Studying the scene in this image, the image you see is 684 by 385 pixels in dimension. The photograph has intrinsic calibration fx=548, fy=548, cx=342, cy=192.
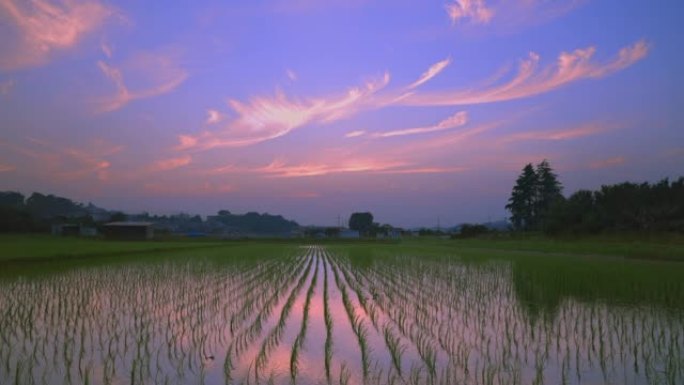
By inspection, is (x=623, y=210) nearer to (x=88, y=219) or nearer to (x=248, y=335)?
(x=248, y=335)

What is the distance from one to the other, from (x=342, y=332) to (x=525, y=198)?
57.1 meters

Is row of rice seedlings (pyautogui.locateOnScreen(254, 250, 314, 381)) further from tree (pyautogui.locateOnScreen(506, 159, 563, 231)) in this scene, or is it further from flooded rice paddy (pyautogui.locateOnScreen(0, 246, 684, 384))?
tree (pyautogui.locateOnScreen(506, 159, 563, 231))

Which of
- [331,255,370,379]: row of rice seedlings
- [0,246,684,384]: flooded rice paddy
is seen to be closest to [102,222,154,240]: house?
[0,246,684,384]: flooded rice paddy

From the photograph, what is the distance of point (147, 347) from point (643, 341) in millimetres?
6183

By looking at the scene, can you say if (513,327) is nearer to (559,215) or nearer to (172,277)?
(172,277)

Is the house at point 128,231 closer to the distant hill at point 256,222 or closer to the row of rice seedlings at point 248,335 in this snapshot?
the row of rice seedlings at point 248,335

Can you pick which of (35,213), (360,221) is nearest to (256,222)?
(360,221)

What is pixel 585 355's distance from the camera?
6.45 m

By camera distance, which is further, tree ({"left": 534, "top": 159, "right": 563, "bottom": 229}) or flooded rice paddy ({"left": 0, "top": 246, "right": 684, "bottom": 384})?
tree ({"left": 534, "top": 159, "right": 563, "bottom": 229})

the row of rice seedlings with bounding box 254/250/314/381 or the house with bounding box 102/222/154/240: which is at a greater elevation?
the house with bounding box 102/222/154/240

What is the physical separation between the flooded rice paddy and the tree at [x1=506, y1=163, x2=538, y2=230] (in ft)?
159

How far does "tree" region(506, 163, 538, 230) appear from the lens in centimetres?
6081

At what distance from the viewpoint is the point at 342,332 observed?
7.98 meters

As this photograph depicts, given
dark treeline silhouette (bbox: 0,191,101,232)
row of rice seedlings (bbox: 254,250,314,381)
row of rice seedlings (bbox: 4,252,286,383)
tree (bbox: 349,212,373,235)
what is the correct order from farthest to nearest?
tree (bbox: 349,212,373,235), dark treeline silhouette (bbox: 0,191,101,232), row of rice seedlings (bbox: 4,252,286,383), row of rice seedlings (bbox: 254,250,314,381)
